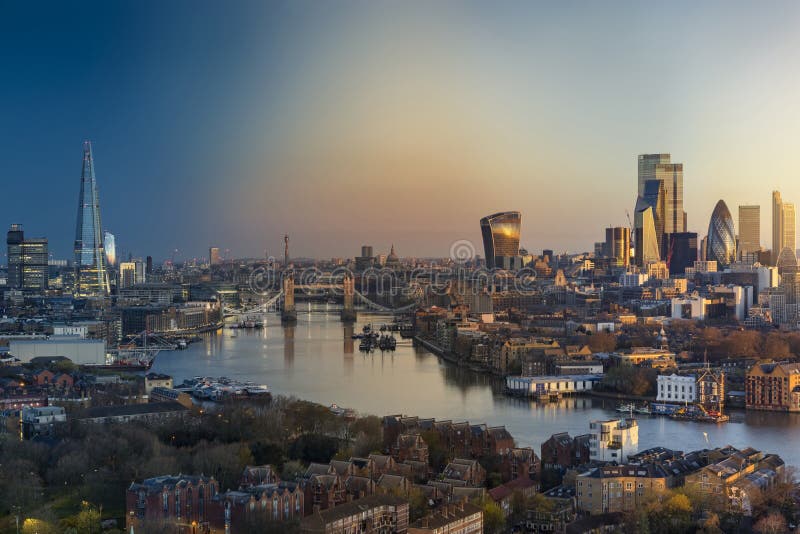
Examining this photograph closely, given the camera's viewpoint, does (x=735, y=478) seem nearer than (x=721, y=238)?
Yes

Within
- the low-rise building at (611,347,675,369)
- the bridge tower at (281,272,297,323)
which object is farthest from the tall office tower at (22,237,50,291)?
the low-rise building at (611,347,675,369)

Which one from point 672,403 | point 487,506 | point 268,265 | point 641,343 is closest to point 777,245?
point 268,265

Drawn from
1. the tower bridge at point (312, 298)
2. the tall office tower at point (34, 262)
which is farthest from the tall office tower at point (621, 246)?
the tall office tower at point (34, 262)

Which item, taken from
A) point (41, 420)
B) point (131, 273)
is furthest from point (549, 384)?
point (131, 273)

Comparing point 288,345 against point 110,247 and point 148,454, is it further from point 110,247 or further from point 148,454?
point 110,247

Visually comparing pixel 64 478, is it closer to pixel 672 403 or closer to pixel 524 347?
pixel 672 403

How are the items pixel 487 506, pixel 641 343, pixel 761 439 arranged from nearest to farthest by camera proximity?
pixel 487 506
pixel 761 439
pixel 641 343

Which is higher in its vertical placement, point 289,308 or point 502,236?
point 502,236
